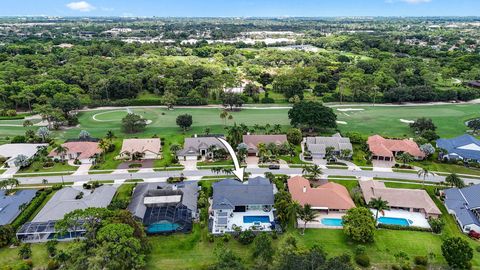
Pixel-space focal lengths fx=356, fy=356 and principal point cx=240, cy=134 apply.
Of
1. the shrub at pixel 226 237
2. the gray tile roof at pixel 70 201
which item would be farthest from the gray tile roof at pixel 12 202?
the shrub at pixel 226 237

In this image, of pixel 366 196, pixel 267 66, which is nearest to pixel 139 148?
pixel 366 196

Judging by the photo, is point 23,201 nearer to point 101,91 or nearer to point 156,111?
point 156,111

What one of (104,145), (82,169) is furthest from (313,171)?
(82,169)

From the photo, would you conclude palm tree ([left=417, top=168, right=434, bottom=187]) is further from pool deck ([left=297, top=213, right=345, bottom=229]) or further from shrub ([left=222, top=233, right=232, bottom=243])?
shrub ([left=222, top=233, right=232, bottom=243])

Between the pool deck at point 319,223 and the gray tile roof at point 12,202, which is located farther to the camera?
the gray tile roof at point 12,202

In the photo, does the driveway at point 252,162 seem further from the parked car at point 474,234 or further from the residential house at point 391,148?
the parked car at point 474,234

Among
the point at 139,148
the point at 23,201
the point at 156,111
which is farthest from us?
the point at 156,111

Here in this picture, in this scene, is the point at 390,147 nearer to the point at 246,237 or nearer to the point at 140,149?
the point at 246,237
